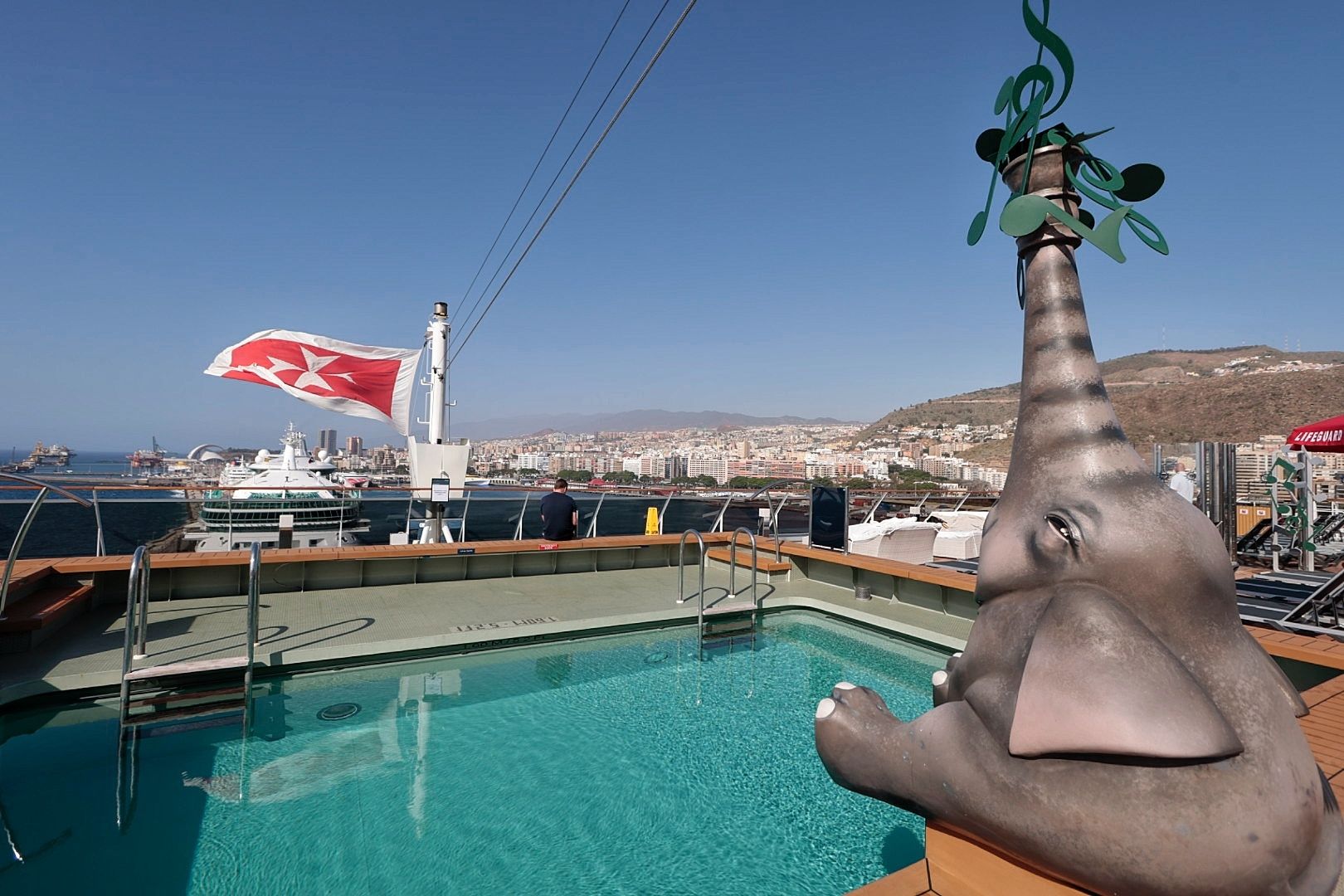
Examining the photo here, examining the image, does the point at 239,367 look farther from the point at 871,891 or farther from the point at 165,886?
the point at 871,891

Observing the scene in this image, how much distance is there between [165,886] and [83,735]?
2.00 m

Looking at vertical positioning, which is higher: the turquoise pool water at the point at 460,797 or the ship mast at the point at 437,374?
the ship mast at the point at 437,374

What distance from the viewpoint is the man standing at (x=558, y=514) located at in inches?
339

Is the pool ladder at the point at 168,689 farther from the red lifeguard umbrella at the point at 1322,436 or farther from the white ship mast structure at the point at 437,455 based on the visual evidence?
the red lifeguard umbrella at the point at 1322,436

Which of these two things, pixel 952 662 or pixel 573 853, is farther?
pixel 573 853

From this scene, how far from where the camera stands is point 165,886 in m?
2.77

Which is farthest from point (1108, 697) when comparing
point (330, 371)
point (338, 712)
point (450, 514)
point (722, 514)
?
point (450, 514)

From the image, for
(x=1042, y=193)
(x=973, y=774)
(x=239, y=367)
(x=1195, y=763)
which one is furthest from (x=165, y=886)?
(x=239, y=367)

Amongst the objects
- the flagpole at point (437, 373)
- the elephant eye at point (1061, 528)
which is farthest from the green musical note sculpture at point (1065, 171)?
the flagpole at point (437, 373)

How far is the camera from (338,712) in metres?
4.56

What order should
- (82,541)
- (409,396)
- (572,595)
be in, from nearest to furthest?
(572,595)
(409,396)
(82,541)

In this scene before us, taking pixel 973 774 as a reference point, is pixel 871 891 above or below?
below

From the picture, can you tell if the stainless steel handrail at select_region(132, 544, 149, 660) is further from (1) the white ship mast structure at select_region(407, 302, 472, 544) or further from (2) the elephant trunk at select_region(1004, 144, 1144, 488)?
(2) the elephant trunk at select_region(1004, 144, 1144, 488)

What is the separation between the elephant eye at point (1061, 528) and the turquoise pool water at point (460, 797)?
2.04 m
